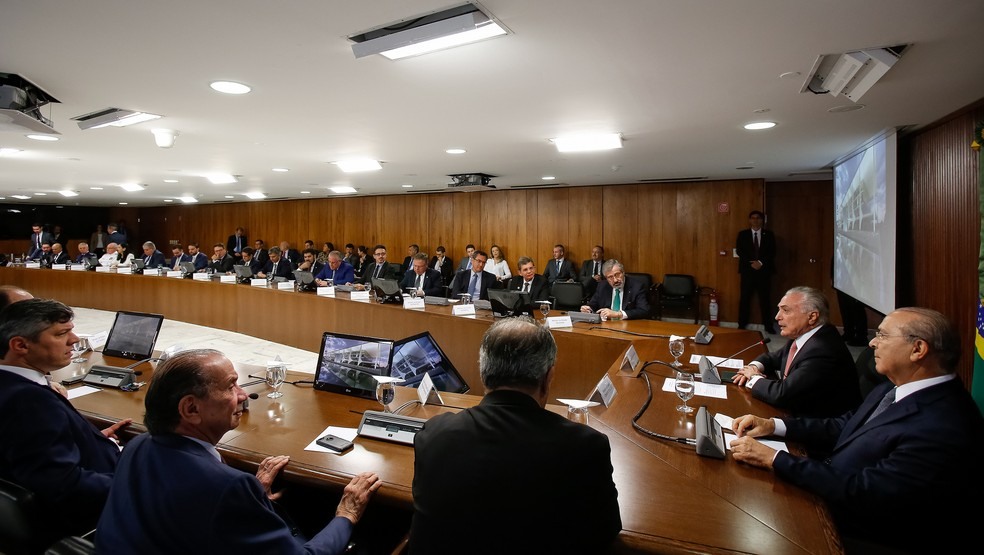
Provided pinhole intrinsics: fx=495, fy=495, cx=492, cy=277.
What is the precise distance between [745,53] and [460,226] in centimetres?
803

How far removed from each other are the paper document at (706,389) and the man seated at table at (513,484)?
1297 millimetres

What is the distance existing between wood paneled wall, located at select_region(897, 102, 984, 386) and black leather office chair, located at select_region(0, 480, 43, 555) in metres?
4.76

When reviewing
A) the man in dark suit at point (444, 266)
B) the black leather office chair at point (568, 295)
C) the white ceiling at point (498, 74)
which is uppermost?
the white ceiling at point (498, 74)

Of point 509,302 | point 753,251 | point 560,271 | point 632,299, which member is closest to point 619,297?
point 632,299

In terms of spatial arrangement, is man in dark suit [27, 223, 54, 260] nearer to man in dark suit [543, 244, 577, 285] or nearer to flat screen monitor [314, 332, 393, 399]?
man in dark suit [543, 244, 577, 285]

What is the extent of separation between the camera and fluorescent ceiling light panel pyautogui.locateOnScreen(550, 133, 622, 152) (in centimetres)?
424

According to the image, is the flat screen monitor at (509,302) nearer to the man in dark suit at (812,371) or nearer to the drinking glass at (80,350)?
the man in dark suit at (812,371)

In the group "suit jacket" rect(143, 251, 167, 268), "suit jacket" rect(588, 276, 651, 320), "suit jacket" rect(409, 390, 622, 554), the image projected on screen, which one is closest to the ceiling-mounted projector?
"suit jacket" rect(409, 390, 622, 554)

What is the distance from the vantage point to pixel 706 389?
232 centimetres

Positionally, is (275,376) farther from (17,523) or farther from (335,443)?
(17,523)

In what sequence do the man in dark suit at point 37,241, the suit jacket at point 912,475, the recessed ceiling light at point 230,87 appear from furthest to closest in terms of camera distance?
1. the man in dark suit at point 37,241
2. the recessed ceiling light at point 230,87
3. the suit jacket at point 912,475

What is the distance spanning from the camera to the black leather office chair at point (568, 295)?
594 centimetres

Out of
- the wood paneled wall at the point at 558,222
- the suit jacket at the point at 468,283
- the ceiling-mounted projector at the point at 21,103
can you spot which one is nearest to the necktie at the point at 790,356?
the suit jacket at the point at 468,283

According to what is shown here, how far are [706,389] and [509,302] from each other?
2058 mm
